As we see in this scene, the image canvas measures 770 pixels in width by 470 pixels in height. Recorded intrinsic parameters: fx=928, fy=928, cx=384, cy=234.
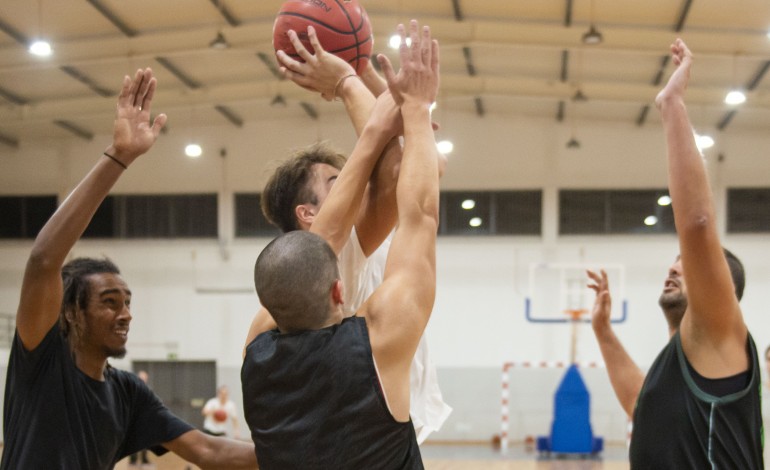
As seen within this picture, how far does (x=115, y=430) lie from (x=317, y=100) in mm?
15617

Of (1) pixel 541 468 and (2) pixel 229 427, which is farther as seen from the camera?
(2) pixel 229 427

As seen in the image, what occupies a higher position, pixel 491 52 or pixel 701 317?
pixel 491 52

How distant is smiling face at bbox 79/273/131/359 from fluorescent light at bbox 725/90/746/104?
44.4 feet

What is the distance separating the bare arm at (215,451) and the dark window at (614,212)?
15708 mm

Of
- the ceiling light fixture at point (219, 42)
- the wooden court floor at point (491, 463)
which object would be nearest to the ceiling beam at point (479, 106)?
the ceiling light fixture at point (219, 42)

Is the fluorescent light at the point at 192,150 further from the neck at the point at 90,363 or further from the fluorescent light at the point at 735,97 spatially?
the neck at the point at 90,363

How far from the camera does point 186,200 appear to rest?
780 inches

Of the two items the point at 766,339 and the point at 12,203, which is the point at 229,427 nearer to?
the point at 12,203

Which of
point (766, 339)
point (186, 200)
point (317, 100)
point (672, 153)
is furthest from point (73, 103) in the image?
point (672, 153)

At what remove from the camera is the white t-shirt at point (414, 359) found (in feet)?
9.99

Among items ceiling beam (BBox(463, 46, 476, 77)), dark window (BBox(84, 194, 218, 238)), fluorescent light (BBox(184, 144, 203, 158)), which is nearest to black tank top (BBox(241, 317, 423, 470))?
ceiling beam (BBox(463, 46, 476, 77))

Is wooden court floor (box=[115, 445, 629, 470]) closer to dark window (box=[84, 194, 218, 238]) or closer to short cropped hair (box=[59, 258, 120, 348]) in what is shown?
dark window (box=[84, 194, 218, 238])

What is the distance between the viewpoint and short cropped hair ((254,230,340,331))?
2.35 metres

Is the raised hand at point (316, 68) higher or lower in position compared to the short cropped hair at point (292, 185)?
higher
